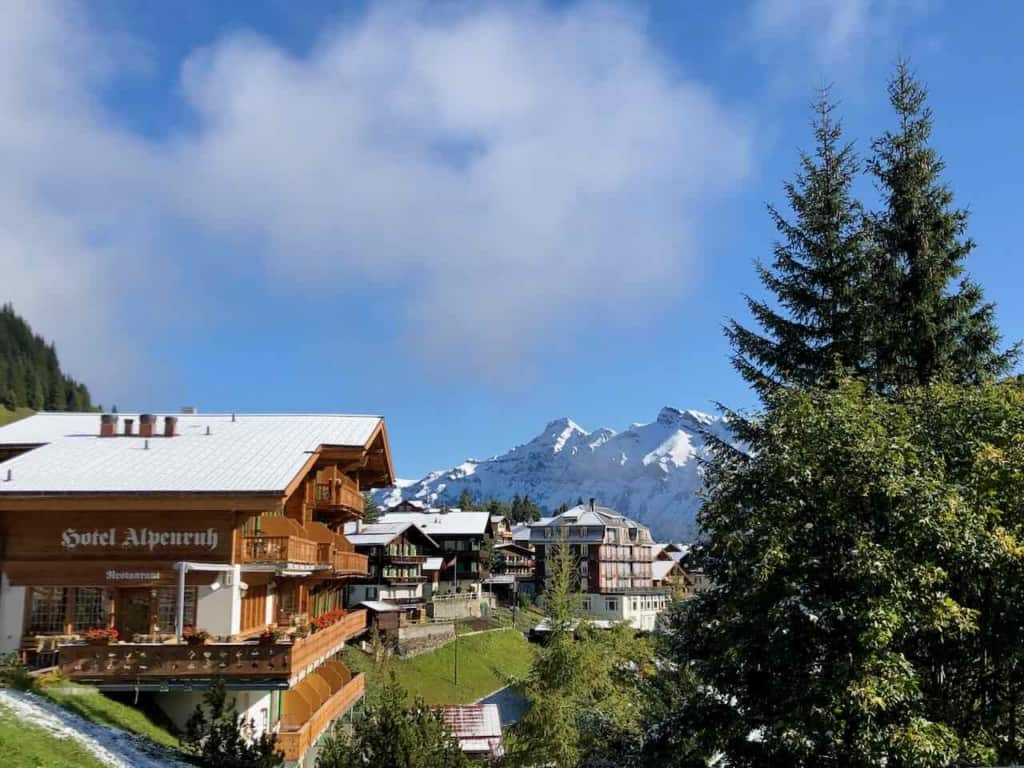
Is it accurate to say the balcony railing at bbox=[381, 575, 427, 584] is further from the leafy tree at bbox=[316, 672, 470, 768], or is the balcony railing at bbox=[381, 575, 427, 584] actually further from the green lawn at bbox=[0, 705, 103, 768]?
the green lawn at bbox=[0, 705, 103, 768]

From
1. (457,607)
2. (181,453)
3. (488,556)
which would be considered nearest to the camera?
(181,453)

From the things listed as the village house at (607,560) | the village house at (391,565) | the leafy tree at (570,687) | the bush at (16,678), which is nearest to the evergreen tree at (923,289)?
the leafy tree at (570,687)

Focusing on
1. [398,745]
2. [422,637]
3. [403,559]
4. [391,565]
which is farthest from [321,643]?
[403,559]

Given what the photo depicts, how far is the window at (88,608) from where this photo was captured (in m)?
24.6

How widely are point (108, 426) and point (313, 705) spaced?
12.7 metres

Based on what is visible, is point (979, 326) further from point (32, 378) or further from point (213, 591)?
point (32, 378)

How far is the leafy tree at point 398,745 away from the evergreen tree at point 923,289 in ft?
44.6

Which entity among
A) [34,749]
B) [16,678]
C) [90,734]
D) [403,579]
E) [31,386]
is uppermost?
[31,386]

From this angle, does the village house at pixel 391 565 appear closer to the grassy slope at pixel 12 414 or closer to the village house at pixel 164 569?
the village house at pixel 164 569

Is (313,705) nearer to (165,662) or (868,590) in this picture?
(165,662)

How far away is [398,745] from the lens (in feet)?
58.6

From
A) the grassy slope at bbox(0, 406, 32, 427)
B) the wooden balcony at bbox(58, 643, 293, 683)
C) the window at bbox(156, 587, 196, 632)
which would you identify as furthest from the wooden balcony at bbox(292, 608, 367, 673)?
the grassy slope at bbox(0, 406, 32, 427)

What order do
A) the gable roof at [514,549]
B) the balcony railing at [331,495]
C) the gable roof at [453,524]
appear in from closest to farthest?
1. the balcony railing at [331,495]
2. the gable roof at [453,524]
3. the gable roof at [514,549]

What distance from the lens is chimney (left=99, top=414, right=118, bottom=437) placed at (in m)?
30.2
